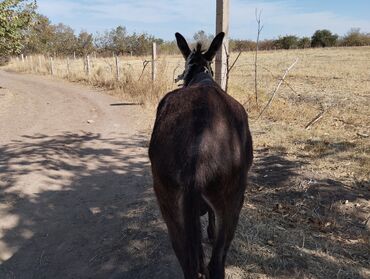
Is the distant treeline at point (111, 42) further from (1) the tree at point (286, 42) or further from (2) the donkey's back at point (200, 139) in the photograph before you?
(2) the donkey's back at point (200, 139)

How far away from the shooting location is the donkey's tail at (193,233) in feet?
7.10

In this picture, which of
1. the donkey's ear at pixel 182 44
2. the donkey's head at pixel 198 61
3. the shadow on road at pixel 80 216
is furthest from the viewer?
the donkey's ear at pixel 182 44

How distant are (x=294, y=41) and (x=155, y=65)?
171 feet

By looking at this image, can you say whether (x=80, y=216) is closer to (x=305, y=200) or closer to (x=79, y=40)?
(x=305, y=200)

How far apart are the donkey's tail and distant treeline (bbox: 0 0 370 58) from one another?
14.1ft

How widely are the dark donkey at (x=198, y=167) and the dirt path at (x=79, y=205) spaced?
41.9 inches

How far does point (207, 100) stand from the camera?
2.44m

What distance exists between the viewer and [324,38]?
61469 millimetres

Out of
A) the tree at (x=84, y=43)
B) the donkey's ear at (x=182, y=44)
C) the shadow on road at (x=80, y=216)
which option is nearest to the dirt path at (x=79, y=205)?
the shadow on road at (x=80, y=216)

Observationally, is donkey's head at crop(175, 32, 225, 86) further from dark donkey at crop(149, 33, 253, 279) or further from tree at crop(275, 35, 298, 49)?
tree at crop(275, 35, 298, 49)

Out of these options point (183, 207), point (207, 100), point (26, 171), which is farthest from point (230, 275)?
point (26, 171)

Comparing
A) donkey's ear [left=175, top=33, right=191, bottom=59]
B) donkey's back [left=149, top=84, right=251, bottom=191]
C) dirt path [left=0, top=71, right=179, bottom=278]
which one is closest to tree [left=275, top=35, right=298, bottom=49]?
dirt path [left=0, top=71, right=179, bottom=278]

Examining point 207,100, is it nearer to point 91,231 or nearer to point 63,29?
point 91,231

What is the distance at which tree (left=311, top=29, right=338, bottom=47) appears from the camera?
61.5 metres
